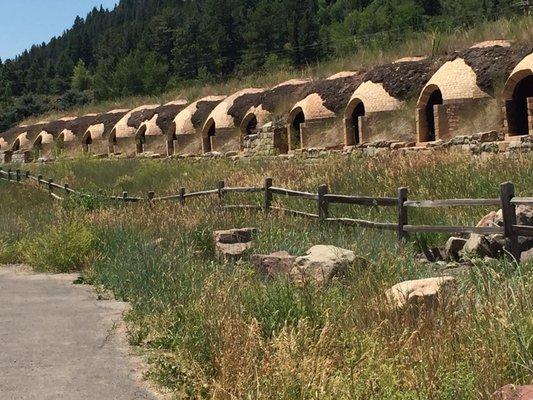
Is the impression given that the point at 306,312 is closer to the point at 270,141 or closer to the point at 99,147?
the point at 270,141

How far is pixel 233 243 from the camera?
30.2ft

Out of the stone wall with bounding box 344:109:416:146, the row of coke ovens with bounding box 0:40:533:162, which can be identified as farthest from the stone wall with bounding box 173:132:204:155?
the stone wall with bounding box 344:109:416:146

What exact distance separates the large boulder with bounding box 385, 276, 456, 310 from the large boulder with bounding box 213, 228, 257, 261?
3.79 metres

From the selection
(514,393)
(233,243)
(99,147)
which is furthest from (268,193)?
(99,147)

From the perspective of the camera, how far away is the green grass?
11.4ft

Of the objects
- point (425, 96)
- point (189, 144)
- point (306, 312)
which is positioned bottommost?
point (306, 312)

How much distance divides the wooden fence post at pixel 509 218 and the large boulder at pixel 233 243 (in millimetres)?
3262

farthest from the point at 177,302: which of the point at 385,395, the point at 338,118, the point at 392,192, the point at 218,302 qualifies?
the point at 338,118

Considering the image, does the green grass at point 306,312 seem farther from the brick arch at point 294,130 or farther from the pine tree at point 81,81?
the pine tree at point 81,81

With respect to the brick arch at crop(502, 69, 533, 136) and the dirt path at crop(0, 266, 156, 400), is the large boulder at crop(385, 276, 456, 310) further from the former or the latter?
the brick arch at crop(502, 69, 533, 136)

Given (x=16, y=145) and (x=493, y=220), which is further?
(x=16, y=145)

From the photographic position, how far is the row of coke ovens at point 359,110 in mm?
17906

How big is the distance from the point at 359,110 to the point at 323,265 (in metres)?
18.1

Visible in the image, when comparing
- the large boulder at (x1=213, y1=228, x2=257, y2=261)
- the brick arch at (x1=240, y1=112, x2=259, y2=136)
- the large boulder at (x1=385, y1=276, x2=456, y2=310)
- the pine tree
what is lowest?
the large boulder at (x1=213, y1=228, x2=257, y2=261)
